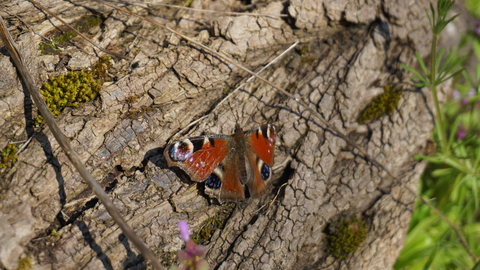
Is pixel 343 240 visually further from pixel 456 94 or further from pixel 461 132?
pixel 456 94

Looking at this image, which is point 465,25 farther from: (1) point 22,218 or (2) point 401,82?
(1) point 22,218

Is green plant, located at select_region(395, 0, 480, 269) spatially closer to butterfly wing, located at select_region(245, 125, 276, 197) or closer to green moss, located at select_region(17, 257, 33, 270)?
butterfly wing, located at select_region(245, 125, 276, 197)

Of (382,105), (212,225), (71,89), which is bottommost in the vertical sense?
(212,225)

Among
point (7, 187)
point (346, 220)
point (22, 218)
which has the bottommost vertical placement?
point (346, 220)

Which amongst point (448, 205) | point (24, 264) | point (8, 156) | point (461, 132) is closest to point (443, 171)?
point (448, 205)

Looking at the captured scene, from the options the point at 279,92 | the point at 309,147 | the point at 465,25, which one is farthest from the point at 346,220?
the point at 465,25

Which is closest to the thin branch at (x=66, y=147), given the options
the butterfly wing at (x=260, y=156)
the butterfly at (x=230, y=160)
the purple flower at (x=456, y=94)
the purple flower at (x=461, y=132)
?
the butterfly at (x=230, y=160)

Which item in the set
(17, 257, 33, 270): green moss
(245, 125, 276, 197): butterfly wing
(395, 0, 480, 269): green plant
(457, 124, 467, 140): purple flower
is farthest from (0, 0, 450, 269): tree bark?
(457, 124, 467, 140): purple flower
